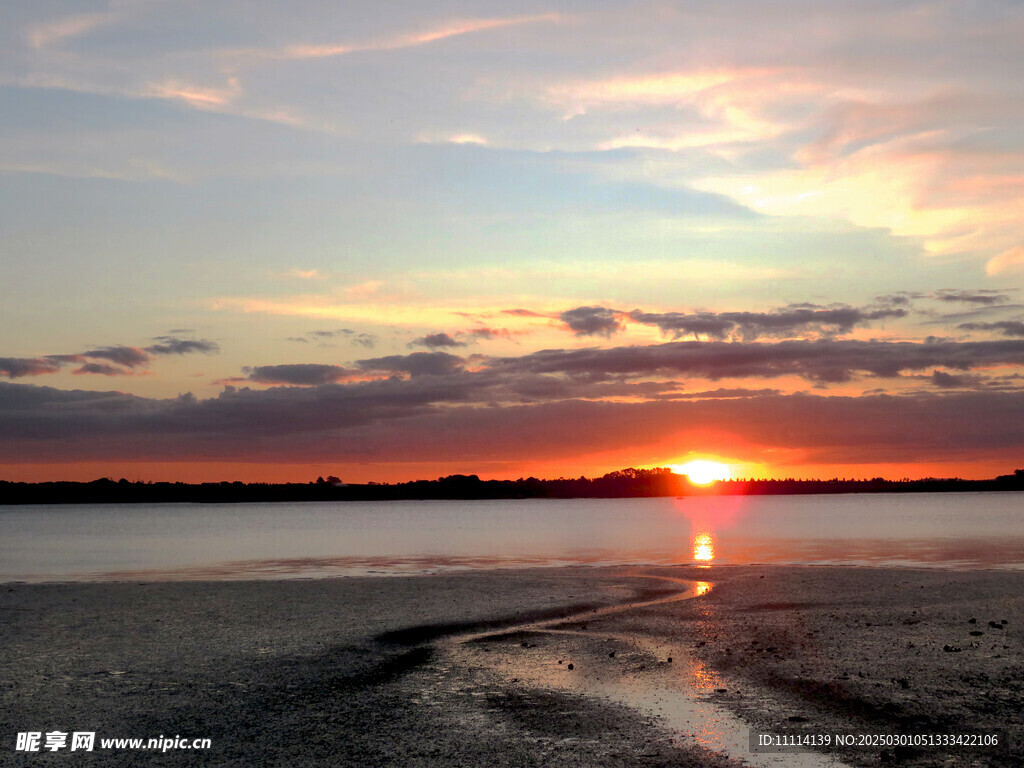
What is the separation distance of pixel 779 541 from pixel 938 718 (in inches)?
2448

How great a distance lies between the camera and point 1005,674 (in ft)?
53.9

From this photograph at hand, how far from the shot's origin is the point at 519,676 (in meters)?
17.0

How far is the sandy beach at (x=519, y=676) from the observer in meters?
12.6

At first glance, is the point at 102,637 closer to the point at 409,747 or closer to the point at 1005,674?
the point at 409,747

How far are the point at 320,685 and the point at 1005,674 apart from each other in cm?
1294

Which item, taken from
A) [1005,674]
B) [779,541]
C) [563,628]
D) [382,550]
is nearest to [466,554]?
[382,550]

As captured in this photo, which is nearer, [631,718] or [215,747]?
[215,747]

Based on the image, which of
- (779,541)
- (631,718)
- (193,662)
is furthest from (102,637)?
(779,541)

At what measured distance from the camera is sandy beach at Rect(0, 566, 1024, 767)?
41.5 feet

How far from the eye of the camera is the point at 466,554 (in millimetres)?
59812

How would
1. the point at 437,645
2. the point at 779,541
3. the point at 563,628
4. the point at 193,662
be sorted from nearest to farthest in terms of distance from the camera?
the point at 193,662 → the point at 437,645 → the point at 563,628 → the point at 779,541

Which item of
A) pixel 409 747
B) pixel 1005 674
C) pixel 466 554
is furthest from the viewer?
pixel 466 554

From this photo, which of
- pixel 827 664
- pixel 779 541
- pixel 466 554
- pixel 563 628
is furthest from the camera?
pixel 779 541

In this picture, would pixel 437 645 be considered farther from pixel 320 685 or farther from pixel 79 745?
pixel 79 745
